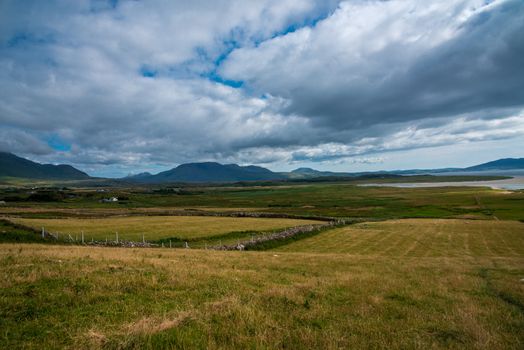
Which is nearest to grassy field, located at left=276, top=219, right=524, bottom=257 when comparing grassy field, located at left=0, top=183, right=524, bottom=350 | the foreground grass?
grassy field, located at left=0, top=183, right=524, bottom=350

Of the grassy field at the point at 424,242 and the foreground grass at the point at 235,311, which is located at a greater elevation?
the foreground grass at the point at 235,311

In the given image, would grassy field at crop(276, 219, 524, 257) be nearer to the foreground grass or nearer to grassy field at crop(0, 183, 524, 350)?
grassy field at crop(0, 183, 524, 350)

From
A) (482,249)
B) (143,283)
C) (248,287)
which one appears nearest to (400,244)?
(482,249)

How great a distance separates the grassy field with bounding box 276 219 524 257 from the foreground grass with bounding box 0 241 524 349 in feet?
86.1

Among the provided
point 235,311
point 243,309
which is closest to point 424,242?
point 243,309

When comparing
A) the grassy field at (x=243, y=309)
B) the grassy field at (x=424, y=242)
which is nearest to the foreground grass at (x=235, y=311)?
the grassy field at (x=243, y=309)

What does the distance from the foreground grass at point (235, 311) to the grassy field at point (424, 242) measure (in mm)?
26233

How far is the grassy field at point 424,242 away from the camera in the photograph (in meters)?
38.4

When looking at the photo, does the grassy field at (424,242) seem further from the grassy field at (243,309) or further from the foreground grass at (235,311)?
Answer: the foreground grass at (235,311)

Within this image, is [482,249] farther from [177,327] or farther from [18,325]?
[18,325]

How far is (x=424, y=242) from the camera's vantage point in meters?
45.6

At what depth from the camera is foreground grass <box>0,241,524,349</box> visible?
23.7 feet

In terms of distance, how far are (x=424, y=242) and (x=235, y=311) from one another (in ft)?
147

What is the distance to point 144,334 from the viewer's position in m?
7.12
